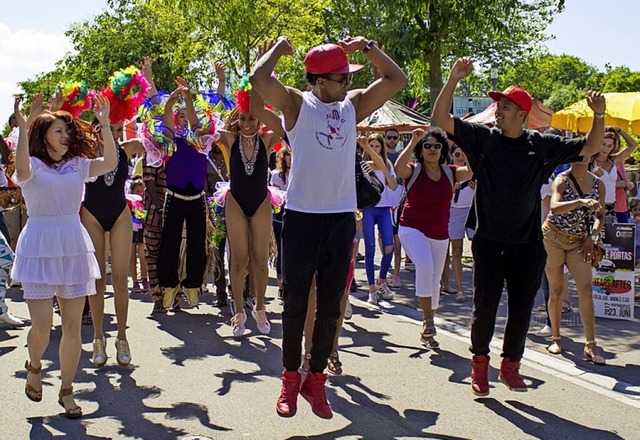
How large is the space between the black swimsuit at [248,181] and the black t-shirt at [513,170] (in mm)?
2465

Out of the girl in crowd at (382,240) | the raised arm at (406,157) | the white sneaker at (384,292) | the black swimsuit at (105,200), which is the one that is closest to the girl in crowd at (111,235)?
the black swimsuit at (105,200)

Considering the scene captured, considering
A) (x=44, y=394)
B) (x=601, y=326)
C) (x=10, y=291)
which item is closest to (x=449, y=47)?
(x=601, y=326)

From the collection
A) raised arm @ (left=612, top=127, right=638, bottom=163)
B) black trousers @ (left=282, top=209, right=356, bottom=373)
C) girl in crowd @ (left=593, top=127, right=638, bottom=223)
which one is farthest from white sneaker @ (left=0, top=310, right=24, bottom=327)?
raised arm @ (left=612, top=127, right=638, bottom=163)

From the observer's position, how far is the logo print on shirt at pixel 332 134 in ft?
15.0

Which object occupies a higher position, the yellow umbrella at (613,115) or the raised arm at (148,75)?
the yellow umbrella at (613,115)

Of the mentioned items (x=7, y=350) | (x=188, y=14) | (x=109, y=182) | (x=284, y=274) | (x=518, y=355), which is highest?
(x=188, y=14)

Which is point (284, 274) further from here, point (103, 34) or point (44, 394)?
point (103, 34)

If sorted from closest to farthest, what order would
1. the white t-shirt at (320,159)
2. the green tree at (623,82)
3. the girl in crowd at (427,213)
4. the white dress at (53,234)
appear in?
the white t-shirt at (320,159) → the white dress at (53,234) → the girl in crowd at (427,213) → the green tree at (623,82)

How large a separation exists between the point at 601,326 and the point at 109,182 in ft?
17.1

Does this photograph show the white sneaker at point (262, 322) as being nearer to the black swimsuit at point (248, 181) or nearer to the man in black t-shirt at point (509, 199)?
the black swimsuit at point (248, 181)

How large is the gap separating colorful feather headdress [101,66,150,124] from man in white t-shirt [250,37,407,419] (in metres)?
2.45

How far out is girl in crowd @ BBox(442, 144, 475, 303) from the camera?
973 centimetres

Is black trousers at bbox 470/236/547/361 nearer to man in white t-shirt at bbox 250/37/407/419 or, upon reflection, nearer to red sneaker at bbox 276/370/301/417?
man in white t-shirt at bbox 250/37/407/419

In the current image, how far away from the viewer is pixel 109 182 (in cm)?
621
